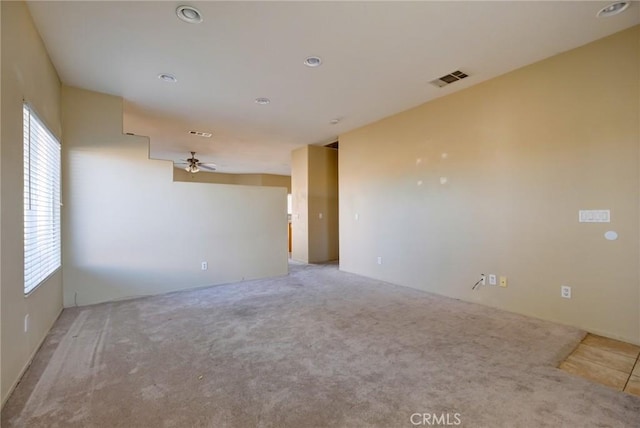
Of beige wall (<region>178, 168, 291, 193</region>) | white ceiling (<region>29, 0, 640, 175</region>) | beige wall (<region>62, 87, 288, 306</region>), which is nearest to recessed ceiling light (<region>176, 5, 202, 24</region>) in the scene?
white ceiling (<region>29, 0, 640, 175</region>)

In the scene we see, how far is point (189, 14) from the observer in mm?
2377

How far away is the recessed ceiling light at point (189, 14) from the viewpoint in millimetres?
2307

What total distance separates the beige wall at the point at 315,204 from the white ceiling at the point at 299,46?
7.99ft

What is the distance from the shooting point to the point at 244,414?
1726 mm

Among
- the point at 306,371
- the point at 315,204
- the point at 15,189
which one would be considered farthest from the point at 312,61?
the point at 315,204

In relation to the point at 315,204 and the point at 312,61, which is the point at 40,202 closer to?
the point at 312,61

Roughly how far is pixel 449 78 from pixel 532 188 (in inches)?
63.4

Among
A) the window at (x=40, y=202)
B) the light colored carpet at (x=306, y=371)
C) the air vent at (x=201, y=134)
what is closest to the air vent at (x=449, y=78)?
the light colored carpet at (x=306, y=371)

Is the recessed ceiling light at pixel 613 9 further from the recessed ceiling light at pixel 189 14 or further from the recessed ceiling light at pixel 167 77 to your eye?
the recessed ceiling light at pixel 167 77

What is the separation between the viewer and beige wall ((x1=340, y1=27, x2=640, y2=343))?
2.71 m

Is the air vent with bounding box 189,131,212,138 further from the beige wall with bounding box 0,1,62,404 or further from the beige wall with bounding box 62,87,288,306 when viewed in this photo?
the beige wall with bounding box 0,1,62,404

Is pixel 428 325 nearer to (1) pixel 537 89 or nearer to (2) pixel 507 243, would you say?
(2) pixel 507 243

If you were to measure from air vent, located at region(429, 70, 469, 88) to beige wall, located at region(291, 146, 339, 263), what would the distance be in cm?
364

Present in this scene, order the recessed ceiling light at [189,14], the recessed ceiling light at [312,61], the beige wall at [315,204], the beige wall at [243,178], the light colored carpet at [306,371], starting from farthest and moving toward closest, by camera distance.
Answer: the beige wall at [243,178] < the beige wall at [315,204] < the recessed ceiling light at [312,61] < the recessed ceiling light at [189,14] < the light colored carpet at [306,371]
